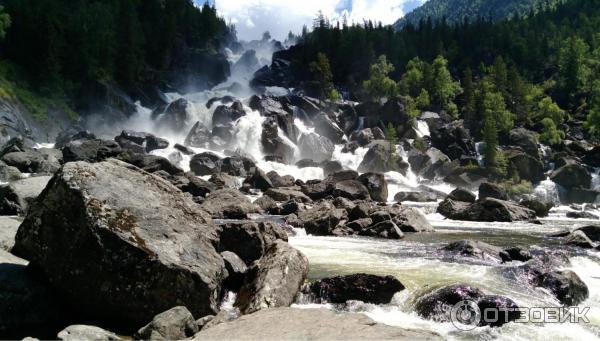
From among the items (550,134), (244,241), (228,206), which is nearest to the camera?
(244,241)

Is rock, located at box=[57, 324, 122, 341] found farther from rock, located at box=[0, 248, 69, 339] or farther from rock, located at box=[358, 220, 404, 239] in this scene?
rock, located at box=[358, 220, 404, 239]

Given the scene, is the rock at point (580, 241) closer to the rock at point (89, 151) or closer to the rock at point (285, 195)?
the rock at point (285, 195)

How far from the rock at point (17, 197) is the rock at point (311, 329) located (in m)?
14.5

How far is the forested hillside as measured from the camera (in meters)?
70.9

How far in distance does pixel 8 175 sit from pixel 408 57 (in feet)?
383

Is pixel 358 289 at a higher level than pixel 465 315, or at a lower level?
higher

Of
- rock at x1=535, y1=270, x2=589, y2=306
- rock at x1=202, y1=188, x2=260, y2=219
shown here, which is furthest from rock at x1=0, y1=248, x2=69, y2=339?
rock at x1=202, y1=188, x2=260, y2=219

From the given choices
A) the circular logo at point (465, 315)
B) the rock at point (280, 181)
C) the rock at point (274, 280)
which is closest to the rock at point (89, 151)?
the rock at point (280, 181)

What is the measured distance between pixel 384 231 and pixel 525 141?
7094 centimetres

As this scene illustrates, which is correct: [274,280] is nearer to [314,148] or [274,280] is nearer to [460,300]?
[460,300]

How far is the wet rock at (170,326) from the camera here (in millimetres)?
7684

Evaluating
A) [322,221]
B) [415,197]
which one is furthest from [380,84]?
[322,221]

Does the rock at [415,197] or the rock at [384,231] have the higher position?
the rock at [415,197]

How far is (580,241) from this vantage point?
20.9 metres
